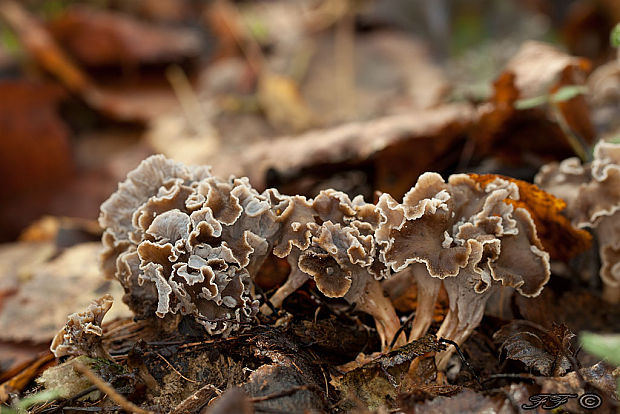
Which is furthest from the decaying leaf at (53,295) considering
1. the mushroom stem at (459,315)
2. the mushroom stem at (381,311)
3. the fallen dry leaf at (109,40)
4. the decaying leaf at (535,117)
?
the fallen dry leaf at (109,40)

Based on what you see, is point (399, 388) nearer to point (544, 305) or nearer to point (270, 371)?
point (270, 371)

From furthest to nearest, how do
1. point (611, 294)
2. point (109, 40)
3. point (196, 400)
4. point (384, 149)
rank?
point (109, 40), point (384, 149), point (611, 294), point (196, 400)

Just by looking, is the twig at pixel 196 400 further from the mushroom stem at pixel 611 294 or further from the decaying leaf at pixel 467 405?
the mushroom stem at pixel 611 294

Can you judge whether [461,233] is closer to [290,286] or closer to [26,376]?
[290,286]

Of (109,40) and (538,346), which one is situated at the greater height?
(109,40)

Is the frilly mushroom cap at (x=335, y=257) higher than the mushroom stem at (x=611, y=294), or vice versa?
the frilly mushroom cap at (x=335, y=257)

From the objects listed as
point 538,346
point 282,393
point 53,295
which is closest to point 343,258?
point 282,393

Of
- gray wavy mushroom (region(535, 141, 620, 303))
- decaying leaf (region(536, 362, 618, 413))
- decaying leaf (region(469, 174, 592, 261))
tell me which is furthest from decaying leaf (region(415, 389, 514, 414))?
gray wavy mushroom (region(535, 141, 620, 303))

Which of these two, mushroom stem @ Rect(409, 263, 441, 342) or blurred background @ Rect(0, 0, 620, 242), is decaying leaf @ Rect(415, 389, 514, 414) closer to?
mushroom stem @ Rect(409, 263, 441, 342)

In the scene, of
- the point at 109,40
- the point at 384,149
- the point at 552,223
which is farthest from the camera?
the point at 109,40
